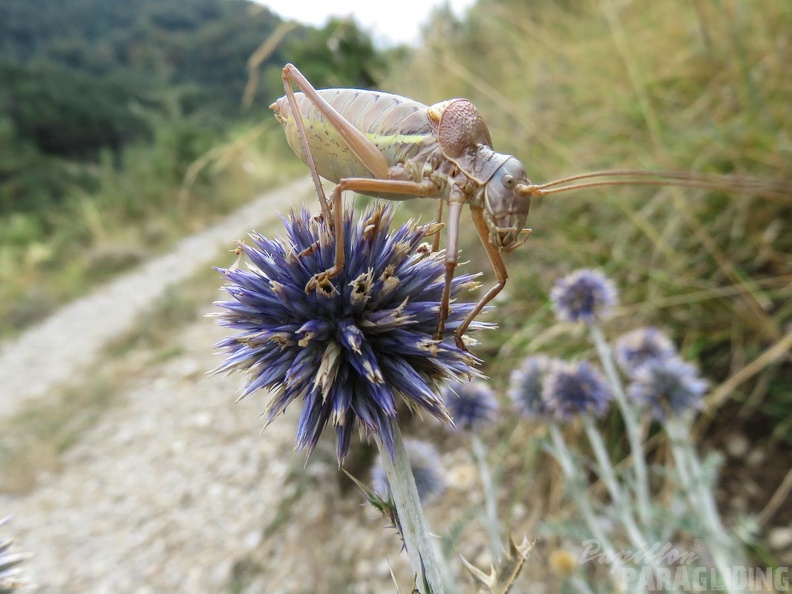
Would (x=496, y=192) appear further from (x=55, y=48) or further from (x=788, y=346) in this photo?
(x=55, y=48)

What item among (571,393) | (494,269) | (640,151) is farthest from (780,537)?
(640,151)

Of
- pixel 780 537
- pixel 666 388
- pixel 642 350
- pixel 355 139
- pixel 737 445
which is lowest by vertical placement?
pixel 780 537

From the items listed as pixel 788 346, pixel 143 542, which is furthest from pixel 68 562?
pixel 788 346

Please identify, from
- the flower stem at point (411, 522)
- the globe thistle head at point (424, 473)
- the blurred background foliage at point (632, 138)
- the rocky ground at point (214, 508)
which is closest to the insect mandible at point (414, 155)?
the flower stem at point (411, 522)

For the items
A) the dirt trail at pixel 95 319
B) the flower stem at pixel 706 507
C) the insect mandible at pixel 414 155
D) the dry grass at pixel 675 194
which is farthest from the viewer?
the dirt trail at pixel 95 319

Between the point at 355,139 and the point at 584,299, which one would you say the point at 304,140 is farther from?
the point at 584,299

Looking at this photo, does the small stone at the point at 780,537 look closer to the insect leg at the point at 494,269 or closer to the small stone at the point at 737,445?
the small stone at the point at 737,445
